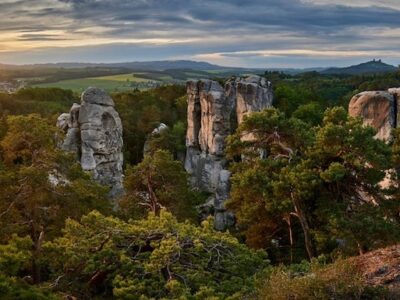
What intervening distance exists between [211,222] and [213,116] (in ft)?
116

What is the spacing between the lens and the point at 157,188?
110 feet

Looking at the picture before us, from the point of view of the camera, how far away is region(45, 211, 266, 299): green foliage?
16.7 meters

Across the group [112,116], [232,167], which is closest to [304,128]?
[232,167]

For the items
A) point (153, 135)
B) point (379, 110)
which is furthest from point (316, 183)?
point (153, 135)

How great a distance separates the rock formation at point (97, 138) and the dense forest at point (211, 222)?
11.1 m

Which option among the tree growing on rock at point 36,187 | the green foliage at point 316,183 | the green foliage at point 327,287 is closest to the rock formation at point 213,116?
the green foliage at point 316,183

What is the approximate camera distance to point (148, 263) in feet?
58.0

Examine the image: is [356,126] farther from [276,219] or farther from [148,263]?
[148,263]

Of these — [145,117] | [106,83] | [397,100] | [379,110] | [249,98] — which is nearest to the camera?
[379,110]

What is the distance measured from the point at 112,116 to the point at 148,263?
28859mm

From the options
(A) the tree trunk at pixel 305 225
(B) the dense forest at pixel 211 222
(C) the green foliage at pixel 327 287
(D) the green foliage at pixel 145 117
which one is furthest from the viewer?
(D) the green foliage at pixel 145 117

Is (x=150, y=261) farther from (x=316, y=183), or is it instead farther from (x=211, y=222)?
(x=316, y=183)

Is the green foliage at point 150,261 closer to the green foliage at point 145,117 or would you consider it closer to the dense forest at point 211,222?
the dense forest at point 211,222

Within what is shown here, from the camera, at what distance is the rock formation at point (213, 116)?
179 feet
